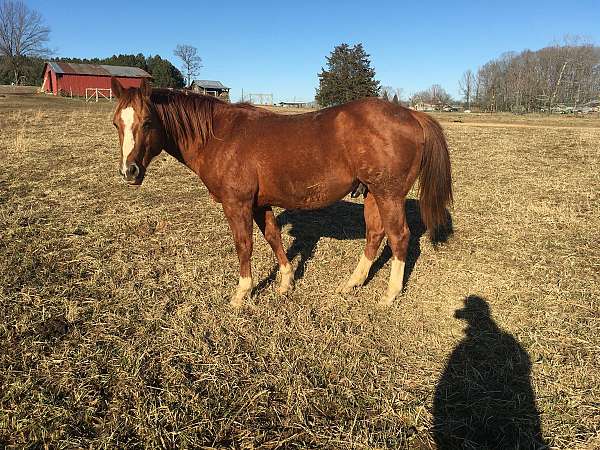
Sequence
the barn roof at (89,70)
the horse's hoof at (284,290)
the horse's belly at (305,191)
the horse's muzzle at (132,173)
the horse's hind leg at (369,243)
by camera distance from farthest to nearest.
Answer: the barn roof at (89,70)
the horse's hind leg at (369,243)
the horse's hoof at (284,290)
the horse's belly at (305,191)
the horse's muzzle at (132,173)

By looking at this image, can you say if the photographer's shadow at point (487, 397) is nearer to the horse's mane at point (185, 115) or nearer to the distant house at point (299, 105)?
the horse's mane at point (185, 115)

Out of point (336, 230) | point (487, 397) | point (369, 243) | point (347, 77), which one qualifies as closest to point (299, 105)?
point (347, 77)

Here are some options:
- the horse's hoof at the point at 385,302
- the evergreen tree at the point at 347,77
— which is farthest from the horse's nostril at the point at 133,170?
the evergreen tree at the point at 347,77

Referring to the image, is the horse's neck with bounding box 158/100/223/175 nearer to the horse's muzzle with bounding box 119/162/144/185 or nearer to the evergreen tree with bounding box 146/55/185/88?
the horse's muzzle with bounding box 119/162/144/185

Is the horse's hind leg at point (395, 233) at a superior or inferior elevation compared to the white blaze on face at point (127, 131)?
inferior

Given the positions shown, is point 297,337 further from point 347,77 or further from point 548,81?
point 548,81

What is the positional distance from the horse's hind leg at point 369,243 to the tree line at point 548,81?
64897mm

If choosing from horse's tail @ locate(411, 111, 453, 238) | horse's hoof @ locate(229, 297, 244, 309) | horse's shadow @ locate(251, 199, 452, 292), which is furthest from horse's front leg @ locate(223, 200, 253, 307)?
horse's tail @ locate(411, 111, 453, 238)

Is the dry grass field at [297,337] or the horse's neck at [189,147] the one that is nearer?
the dry grass field at [297,337]

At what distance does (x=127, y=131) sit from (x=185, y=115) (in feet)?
2.30

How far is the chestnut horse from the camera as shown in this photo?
3949mm

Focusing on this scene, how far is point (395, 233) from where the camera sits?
4207 mm

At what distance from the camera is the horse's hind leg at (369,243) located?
15.2 feet

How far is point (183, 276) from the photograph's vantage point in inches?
183
